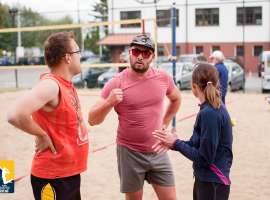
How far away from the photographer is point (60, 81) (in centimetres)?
194

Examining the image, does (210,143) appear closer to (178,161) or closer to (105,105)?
(105,105)

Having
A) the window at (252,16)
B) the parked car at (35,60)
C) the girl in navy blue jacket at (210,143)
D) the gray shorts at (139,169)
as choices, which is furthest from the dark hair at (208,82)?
the window at (252,16)

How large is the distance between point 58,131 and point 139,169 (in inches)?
32.6

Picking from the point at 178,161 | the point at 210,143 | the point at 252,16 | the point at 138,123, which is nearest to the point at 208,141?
the point at 210,143

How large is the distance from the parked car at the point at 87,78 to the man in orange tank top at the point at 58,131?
12069 mm

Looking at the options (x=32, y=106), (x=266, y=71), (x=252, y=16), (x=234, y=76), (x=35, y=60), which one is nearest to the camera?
(x=32, y=106)

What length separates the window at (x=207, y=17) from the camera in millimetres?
24375

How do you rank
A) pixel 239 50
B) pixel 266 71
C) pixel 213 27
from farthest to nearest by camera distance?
pixel 239 50
pixel 213 27
pixel 266 71

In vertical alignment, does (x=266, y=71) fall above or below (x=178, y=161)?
above

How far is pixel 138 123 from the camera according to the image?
95.1 inches

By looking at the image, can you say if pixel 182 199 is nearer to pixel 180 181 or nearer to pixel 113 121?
pixel 180 181

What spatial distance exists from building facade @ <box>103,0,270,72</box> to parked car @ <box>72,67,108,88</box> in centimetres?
948

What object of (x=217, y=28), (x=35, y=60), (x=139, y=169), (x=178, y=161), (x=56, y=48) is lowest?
(x=178, y=161)

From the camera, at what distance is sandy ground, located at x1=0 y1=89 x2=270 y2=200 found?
360cm
